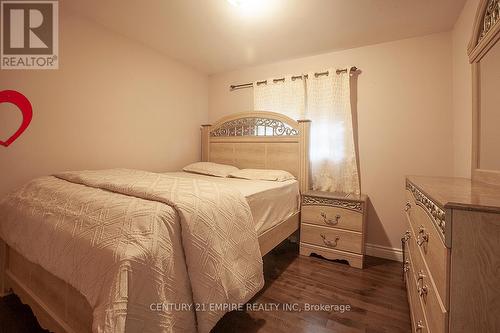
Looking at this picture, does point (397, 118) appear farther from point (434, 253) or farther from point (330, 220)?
point (434, 253)

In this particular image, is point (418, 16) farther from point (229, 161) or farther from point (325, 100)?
point (229, 161)

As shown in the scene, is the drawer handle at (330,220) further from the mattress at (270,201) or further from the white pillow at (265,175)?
the white pillow at (265,175)

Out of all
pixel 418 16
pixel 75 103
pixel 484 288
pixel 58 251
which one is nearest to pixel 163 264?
pixel 58 251

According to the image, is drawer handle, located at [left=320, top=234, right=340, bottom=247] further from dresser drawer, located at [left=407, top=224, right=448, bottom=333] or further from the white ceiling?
the white ceiling

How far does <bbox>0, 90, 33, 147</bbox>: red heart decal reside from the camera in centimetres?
180

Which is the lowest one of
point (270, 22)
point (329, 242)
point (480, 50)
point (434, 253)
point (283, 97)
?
point (329, 242)

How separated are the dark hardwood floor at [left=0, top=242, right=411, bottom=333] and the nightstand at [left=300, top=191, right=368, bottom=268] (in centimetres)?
13

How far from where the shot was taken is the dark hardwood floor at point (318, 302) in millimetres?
1438

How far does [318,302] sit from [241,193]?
38.6 inches

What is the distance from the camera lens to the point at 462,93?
195cm

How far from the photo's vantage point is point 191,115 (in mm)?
3412

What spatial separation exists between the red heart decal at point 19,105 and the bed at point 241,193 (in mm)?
599

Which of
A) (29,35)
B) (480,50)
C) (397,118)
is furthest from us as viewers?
(397,118)

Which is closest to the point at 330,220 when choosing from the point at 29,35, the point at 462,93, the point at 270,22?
the point at 462,93
